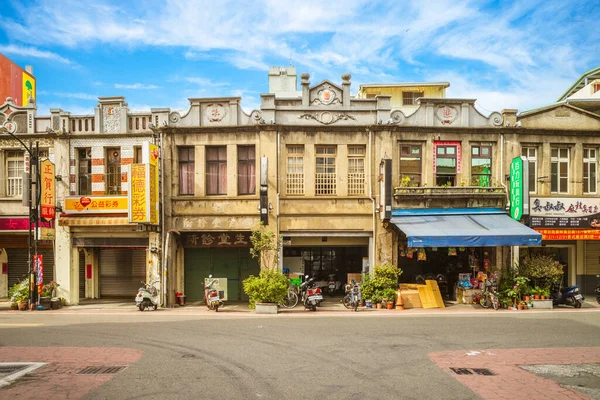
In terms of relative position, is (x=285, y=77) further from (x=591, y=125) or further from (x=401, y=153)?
(x=591, y=125)

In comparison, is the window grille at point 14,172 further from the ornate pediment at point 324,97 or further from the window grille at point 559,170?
the window grille at point 559,170

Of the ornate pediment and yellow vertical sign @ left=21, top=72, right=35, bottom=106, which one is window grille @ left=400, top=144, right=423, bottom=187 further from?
yellow vertical sign @ left=21, top=72, right=35, bottom=106

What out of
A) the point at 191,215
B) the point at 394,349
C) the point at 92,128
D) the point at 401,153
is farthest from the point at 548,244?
the point at 92,128

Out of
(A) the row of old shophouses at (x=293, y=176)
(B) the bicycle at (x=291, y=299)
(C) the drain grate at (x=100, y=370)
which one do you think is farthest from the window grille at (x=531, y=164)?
(C) the drain grate at (x=100, y=370)

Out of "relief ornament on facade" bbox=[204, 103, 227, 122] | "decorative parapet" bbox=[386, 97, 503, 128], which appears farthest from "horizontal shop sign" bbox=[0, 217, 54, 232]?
"decorative parapet" bbox=[386, 97, 503, 128]

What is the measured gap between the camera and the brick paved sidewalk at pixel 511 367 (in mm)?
7957

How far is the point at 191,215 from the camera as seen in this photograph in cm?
1977

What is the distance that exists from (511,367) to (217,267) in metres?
13.8

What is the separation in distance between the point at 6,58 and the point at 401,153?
85.6 ft

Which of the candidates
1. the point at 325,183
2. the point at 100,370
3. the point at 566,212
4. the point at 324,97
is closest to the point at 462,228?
the point at 566,212

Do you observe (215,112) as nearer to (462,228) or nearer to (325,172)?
(325,172)

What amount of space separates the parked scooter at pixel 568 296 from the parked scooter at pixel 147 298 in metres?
15.9

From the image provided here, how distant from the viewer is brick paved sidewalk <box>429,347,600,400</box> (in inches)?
313

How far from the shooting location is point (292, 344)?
450 inches
